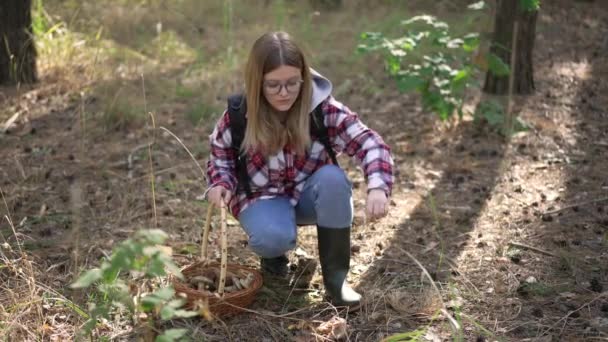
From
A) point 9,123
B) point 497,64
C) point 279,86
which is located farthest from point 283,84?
point 9,123

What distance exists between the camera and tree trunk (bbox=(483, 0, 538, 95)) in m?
5.02

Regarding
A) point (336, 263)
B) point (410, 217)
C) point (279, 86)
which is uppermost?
point (279, 86)

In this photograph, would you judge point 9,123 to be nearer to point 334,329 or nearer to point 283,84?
point 283,84

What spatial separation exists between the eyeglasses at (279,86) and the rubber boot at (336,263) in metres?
0.57

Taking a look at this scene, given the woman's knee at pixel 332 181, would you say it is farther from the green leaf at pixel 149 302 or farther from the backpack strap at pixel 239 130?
the green leaf at pixel 149 302

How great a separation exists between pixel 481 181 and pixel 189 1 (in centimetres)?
506

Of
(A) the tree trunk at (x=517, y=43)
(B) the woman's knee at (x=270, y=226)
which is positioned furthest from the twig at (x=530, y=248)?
(A) the tree trunk at (x=517, y=43)

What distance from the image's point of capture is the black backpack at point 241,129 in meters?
2.90

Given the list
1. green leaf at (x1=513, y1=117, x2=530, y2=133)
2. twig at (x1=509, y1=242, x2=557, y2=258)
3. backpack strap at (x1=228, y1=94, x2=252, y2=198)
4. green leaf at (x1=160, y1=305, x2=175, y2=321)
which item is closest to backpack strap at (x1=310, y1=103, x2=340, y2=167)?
backpack strap at (x1=228, y1=94, x2=252, y2=198)

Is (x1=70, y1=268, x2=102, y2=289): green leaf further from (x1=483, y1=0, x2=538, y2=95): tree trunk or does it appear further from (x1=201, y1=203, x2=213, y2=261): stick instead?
(x1=483, y1=0, x2=538, y2=95): tree trunk

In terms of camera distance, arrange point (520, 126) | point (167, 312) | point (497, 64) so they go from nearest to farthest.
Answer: point (167, 312)
point (497, 64)
point (520, 126)

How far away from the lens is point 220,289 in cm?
264

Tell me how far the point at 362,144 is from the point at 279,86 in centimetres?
41

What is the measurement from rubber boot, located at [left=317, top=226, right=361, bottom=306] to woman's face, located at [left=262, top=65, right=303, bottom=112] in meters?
0.54
